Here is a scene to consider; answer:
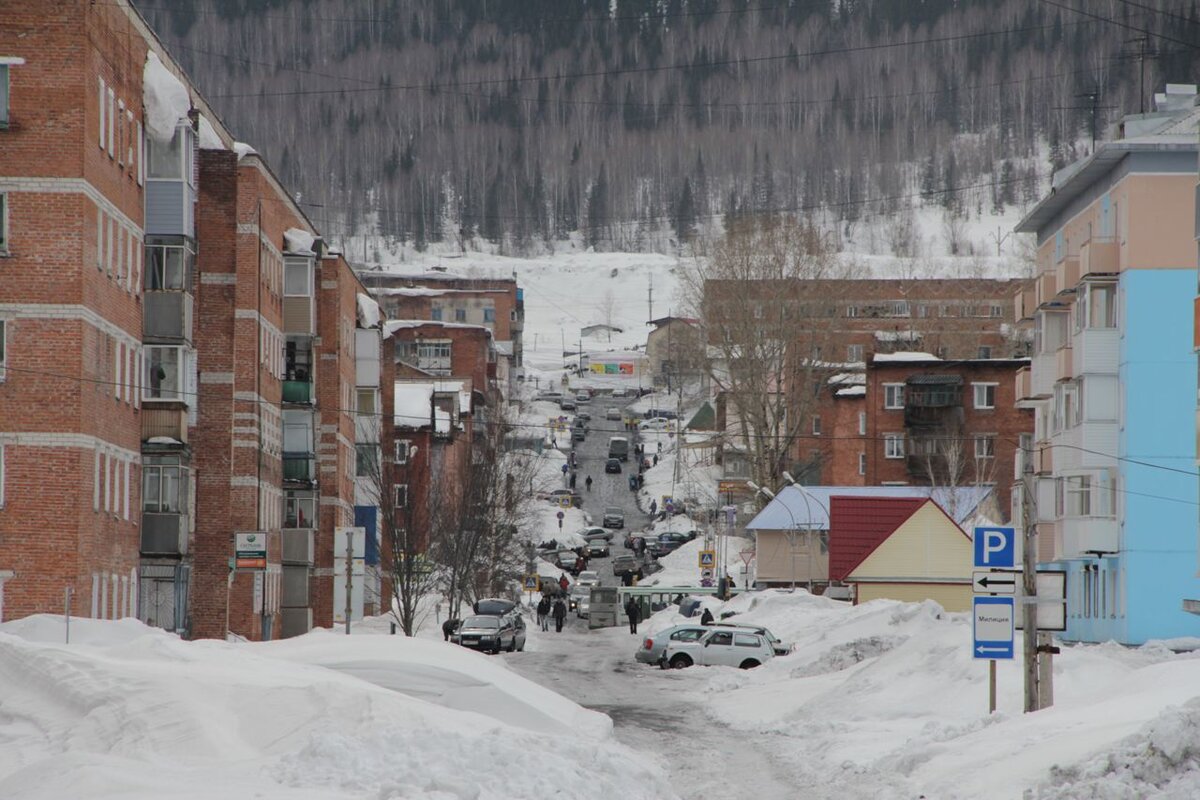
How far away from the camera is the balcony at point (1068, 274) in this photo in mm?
59562

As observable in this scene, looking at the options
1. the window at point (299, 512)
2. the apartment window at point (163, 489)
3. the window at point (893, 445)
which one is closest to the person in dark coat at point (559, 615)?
the window at point (299, 512)

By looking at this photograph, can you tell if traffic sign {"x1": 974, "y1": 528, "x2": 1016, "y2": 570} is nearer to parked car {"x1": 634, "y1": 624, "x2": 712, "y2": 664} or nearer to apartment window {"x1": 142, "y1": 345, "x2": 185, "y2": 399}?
parked car {"x1": 634, "y1": 624, "x2": 712, "y2": 664}

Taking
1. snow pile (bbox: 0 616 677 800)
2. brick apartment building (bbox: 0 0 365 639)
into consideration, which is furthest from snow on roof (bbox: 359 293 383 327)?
snow pile (bbox: 0 616 677 800)

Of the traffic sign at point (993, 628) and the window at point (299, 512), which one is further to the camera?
the window at point (299, 512)

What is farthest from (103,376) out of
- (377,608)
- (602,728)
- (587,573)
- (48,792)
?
(587,573)

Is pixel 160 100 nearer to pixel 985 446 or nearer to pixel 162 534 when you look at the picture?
pixel 162 534

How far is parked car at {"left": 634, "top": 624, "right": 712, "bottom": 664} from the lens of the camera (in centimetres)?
4744

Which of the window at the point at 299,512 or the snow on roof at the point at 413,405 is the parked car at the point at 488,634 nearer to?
the window at the point at 299,512

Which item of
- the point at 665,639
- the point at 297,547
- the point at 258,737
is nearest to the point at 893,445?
the point at 297,547

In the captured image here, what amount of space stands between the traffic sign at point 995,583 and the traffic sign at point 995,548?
0.30ft

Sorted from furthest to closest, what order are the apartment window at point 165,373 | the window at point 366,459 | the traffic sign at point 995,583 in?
the window at point 366,459 < the apartment window at point 165,373 < the traffic sign at point 995,583

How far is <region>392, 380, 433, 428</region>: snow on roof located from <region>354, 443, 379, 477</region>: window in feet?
49.6

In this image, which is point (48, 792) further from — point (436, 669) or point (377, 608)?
point (377, 608)

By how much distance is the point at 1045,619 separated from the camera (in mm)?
21469
